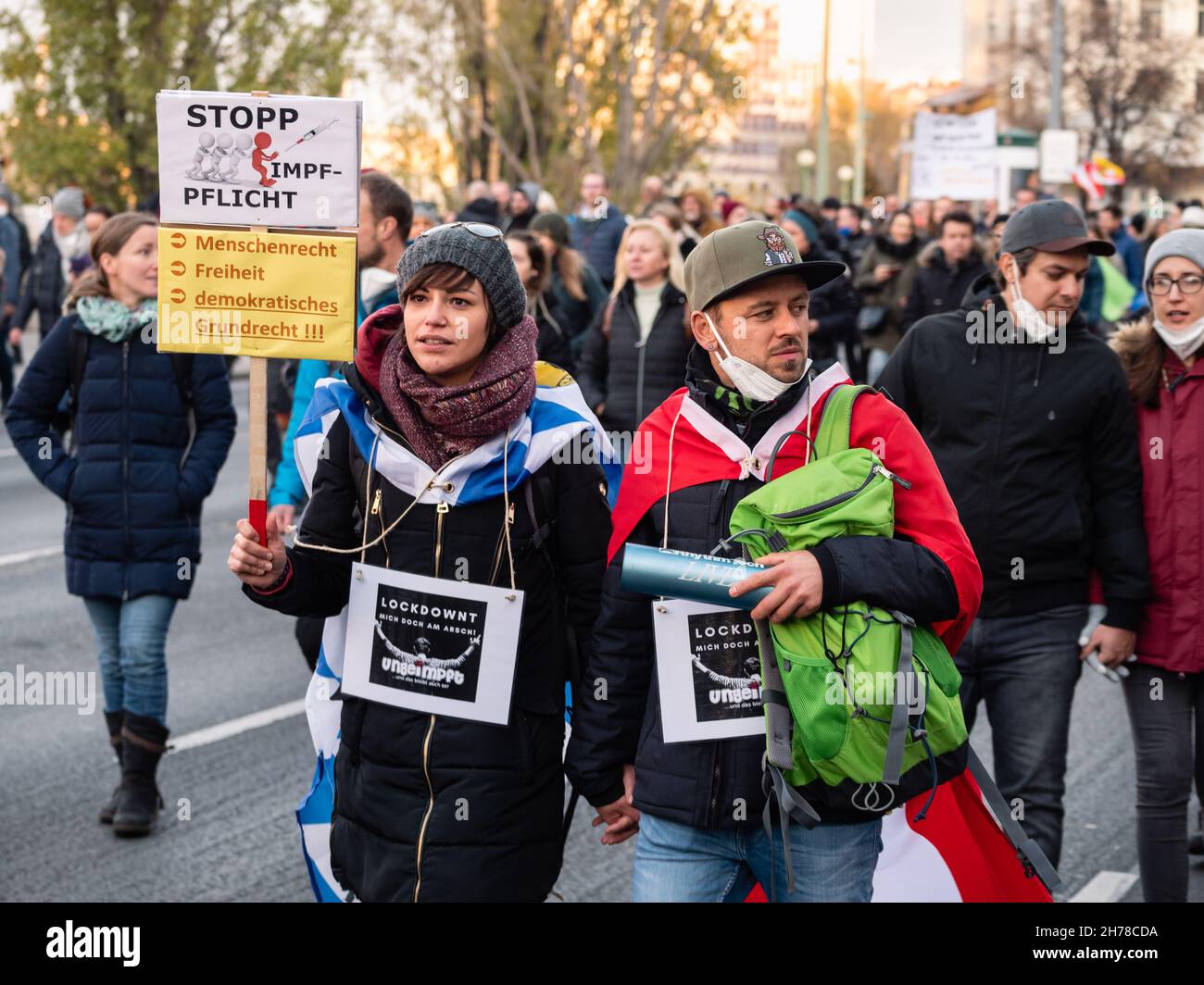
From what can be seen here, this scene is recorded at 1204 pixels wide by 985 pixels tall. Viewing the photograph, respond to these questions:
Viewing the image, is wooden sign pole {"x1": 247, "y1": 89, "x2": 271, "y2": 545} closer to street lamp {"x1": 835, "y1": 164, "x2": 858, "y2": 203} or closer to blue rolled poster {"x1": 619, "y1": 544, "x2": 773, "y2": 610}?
blue rolled poster {"x1": 619, "y1": 544, "x2": 773, "y2": 610}

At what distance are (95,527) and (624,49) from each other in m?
22.4

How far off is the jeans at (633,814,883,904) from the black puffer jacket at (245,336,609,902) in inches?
11.2

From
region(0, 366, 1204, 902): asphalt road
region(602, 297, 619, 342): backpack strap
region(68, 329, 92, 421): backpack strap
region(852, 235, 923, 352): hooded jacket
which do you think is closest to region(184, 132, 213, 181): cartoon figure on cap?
region(68, 329, 92, 421): backpack strap

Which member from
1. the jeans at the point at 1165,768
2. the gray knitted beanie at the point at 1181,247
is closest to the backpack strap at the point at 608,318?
the gray knitted beanie at the point at 1181,247

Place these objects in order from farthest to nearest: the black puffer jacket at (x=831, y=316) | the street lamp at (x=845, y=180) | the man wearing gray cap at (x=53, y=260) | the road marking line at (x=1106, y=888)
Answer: the street lamp at (x=845, y=180)
the man wearing gray cap at (x=53, y=260)
the black puffer jacket at (x=831, y=316)
the road marking line at (x=1106, y=888)

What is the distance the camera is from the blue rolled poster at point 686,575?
3115mm

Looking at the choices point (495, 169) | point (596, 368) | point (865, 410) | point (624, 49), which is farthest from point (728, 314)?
point (495, 169)

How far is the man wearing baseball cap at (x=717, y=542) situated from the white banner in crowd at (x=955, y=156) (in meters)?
17.5

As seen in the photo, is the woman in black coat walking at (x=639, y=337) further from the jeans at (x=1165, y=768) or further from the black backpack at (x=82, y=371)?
the jeans at (x=1165, y=768)

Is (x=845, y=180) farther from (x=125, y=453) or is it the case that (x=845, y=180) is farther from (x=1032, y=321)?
(x=1032, y=321)

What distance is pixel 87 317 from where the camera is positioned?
219 inches

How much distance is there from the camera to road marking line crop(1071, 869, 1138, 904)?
16.9ft
